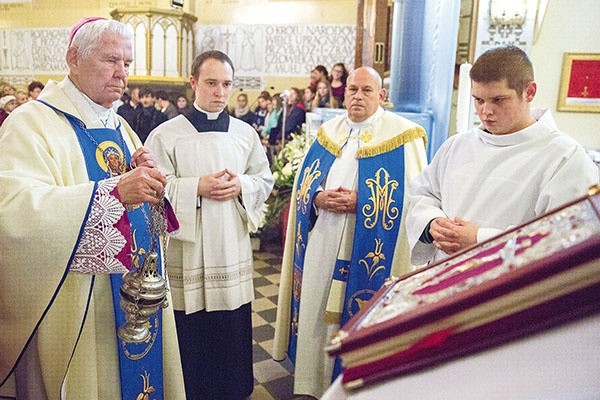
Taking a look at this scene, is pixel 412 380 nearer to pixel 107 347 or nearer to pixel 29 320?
pixel 29 320

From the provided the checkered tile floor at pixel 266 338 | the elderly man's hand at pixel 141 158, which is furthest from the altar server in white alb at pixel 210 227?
the elderly man's hand at pixel 141 158

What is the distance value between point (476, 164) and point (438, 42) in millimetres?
2575

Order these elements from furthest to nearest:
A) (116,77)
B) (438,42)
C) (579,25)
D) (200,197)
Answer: (579,25)
(438,42)
(200,197)
(116,77)

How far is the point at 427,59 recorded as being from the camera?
4508 mm

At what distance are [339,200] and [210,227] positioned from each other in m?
0.79

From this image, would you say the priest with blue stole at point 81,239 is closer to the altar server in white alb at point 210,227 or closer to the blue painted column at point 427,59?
the altar server in white alb at point 210,227

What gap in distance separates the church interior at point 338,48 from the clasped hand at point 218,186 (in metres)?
1.39

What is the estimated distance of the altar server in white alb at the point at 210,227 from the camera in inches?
117

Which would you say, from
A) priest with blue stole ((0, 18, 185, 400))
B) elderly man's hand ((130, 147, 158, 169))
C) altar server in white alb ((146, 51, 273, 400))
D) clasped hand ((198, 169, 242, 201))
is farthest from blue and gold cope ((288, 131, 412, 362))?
elderly man's hand ((130, 147, 158, 169))

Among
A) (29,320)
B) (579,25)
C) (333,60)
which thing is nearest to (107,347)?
(29,320)

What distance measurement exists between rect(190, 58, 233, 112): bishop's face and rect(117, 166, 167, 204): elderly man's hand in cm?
130

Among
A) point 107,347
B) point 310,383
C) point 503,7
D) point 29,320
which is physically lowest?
point 310,383

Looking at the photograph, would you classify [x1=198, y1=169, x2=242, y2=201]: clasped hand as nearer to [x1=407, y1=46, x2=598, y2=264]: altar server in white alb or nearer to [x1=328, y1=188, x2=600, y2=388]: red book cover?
[x1=407, y1=46, x2=598, y2=264]: altar server in white alb

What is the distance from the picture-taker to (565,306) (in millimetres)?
486
